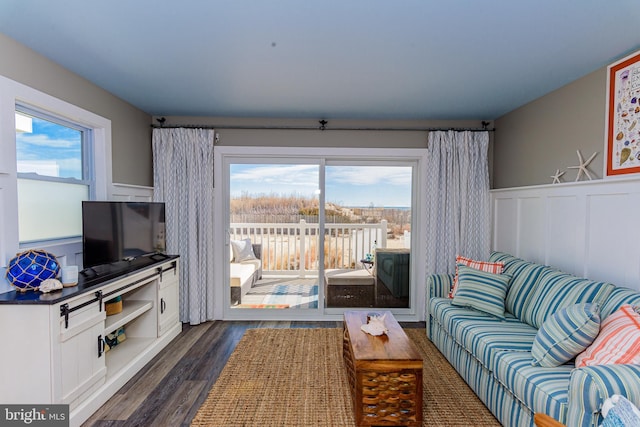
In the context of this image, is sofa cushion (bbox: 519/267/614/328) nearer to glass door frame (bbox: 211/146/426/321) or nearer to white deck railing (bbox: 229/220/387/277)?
glass door frame (bbox: 211/146/426/321)

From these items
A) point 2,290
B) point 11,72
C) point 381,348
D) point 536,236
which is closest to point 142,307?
point 2,290

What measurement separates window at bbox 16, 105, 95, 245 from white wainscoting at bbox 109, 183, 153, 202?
21 centimetres

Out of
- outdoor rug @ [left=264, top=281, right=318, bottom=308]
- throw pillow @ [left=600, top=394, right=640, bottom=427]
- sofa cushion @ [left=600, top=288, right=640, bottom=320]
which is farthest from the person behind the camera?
outdoor rug @ [left=264, top=281, right=318, bottom=308]

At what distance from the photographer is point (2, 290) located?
202 centimetres

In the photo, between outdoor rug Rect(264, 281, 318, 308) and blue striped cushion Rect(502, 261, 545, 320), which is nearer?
blue striped cushion Rect(502, 261, 545, 320)

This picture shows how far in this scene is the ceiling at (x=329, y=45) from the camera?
1755 millimetres

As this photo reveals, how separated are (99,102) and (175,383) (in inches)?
A: 101

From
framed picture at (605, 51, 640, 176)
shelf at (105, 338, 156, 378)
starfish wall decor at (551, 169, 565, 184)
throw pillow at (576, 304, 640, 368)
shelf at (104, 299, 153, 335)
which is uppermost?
framed picture at (605, 51, 640, 176)

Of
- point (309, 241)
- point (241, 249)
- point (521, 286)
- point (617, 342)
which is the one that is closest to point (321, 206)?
point (309, 241)

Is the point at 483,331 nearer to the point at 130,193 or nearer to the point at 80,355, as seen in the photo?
the point at 80,355

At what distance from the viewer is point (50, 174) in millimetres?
2590

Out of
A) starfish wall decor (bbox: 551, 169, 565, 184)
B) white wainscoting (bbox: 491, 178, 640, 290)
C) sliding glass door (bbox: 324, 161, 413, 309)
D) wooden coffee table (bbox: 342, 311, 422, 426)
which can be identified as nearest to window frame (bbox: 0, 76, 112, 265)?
wooden coffee table (bbox: 342, 311, 422, 426)

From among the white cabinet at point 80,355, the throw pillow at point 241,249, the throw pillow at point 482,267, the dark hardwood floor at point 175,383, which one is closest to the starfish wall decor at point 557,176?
the throw pillow at point 482,267

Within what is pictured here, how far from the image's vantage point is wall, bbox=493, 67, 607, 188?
8.54 ft
